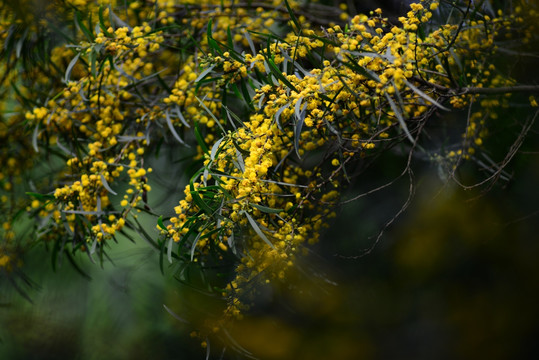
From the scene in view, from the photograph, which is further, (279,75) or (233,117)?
(233,117)

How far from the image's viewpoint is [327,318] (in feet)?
4.79

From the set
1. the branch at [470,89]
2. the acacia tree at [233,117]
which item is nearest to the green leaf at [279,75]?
the acacia tree at [233,117]

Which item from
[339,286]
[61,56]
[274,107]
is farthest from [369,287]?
[61,56]

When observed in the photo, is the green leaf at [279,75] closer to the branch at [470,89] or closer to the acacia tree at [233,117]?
the acacia tree at [233,117]

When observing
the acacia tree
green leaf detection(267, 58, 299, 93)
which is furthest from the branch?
green leaf detection(267, 58, 299, 93)

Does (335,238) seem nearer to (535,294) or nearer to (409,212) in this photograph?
(409,212)

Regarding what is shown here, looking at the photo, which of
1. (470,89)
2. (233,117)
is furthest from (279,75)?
(470,89)

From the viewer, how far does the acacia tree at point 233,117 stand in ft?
2.75

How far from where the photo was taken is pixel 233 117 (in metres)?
0.95

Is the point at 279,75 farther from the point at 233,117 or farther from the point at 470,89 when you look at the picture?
the point at 470,89

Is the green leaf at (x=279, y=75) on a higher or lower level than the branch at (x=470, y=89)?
higher

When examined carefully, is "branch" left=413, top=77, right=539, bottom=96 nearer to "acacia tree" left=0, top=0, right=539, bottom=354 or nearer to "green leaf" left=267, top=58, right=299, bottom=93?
"acacia tree" left=0, top=0, right=539, bottom=354

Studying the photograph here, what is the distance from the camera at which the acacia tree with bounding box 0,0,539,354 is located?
84 cm

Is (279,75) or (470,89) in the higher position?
(279,75)
